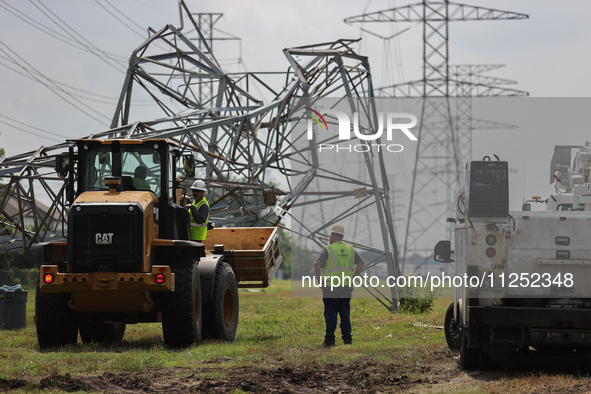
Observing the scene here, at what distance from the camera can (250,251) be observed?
14.3 metres

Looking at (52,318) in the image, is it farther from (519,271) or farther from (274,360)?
(519,271)

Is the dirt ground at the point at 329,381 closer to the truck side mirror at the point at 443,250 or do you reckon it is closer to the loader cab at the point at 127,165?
the truck side mirror at the point at 443,250

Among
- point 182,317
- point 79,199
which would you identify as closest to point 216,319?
point 182,317

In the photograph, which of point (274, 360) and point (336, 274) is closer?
point (274, 360)

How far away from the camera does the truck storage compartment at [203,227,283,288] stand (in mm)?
14328

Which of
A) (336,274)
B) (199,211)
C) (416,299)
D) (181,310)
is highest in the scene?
(199,211)

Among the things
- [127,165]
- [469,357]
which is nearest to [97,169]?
[127,165]

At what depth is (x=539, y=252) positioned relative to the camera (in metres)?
9.23

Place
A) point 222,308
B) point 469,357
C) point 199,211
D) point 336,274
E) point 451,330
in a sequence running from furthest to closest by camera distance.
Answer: point 222,308 → point 336,274 → point 199,211 → point 451,330 → point 469,357

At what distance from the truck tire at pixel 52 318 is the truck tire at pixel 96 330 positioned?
69cm

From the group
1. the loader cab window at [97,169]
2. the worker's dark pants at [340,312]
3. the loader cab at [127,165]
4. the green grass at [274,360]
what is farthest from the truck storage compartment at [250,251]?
the loader cab window at [97,169]

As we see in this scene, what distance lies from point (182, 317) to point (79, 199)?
2235mm

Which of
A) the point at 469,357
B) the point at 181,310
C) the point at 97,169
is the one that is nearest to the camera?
the point at 469,357

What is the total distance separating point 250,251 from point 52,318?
3.94 metres
